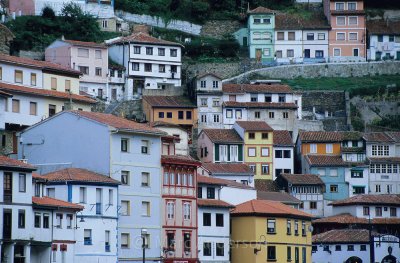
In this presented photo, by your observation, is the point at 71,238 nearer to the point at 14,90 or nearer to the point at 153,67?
the point at 14,90

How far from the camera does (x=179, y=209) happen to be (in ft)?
320

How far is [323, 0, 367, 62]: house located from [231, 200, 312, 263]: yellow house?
56.3 metres

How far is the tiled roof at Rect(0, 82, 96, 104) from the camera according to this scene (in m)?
111

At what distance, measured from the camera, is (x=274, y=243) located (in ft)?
347

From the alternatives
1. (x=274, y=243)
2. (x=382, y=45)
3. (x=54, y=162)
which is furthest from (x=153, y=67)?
(x=54, y=162)

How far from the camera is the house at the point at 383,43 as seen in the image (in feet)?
533

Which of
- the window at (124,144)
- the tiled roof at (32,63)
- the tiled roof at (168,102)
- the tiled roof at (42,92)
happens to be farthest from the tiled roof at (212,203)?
the tiled roof at (168,102)

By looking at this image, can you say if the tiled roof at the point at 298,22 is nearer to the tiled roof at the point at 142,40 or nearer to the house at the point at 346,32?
the house at the point at 346,32

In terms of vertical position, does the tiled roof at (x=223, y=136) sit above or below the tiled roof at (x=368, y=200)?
above

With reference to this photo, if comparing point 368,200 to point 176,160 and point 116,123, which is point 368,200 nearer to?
point 176,160

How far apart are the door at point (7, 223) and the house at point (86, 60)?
57.7 meters

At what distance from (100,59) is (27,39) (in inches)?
→ 326

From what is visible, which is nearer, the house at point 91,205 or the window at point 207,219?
the house at point 91,205

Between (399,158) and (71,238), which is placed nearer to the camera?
(71,238)
